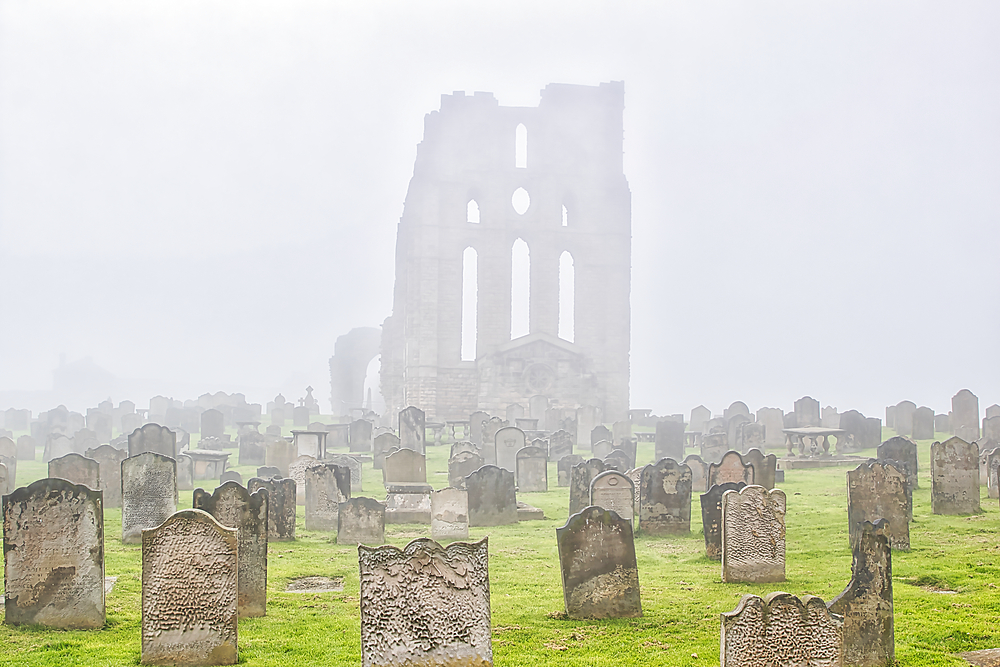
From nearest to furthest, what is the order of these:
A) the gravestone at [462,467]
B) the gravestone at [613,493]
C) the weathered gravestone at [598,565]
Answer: the weathered gravestone at [598,565] < the gravestone at [613,493] < the gravestone at [462,467]

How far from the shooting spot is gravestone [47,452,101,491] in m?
12.4

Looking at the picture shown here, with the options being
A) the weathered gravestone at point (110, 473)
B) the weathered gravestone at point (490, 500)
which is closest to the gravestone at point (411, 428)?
the weathered gravestone at point (110, 473)

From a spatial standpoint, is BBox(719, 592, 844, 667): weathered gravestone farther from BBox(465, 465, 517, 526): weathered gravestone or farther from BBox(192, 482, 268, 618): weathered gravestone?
BBox(465, 465, 517, 526): weathered gravestone

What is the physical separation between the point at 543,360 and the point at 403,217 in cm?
1066

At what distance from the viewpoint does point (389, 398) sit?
40000 millimetres

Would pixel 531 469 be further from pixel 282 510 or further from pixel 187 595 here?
pixel 187 595

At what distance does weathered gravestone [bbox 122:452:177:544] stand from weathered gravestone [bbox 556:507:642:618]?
18.0 feet

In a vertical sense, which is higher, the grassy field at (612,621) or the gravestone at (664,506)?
the gravestone at (664,506)

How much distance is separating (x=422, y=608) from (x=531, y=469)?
36.5 feet

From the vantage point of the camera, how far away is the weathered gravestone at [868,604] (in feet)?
17.4

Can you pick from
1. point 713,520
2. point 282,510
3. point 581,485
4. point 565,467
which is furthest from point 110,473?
point 713,520

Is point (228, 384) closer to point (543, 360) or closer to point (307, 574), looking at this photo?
point (543, 360)

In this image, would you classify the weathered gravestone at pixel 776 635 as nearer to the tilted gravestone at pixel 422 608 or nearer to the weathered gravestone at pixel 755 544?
the tilted gravestone at pixel 422 608

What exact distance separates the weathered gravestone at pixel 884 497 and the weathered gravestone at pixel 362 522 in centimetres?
530
